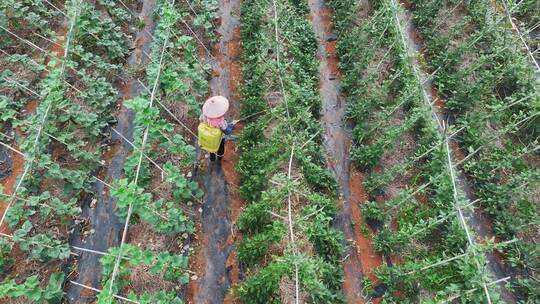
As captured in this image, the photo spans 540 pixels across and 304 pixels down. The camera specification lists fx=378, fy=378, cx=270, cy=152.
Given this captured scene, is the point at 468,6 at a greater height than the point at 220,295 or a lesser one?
greater

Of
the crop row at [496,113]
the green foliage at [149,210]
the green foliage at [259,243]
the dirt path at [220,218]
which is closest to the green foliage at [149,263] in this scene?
the dirt path at [220,218]

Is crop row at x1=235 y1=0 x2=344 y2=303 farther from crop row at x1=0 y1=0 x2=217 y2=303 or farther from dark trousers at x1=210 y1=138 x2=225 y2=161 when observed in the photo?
crop row at x1=0 y1=0 x2=217 y2=303

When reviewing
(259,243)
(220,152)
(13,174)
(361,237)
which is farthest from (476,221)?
(13,174)

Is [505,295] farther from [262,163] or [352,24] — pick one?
[352,24]

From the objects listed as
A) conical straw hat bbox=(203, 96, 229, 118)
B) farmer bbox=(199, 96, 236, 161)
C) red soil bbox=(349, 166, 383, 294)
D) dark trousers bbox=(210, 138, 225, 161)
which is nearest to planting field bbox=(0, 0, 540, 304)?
red soil bbox=(349, 166, 383, 294)

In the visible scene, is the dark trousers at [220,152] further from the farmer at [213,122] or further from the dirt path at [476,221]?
the dirt path at [476,221]

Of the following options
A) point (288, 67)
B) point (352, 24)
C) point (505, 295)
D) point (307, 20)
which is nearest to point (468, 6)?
point (352, 24)
